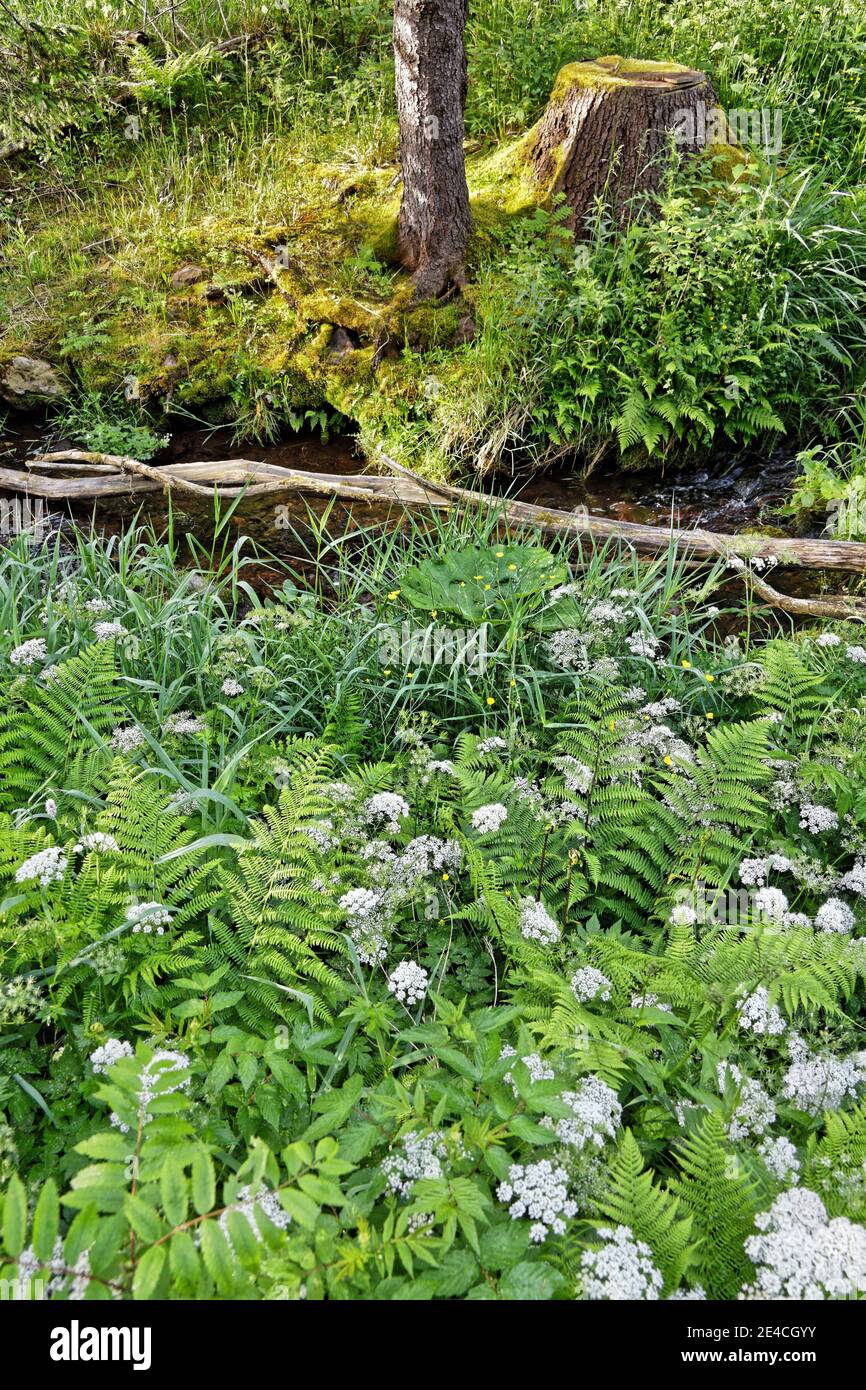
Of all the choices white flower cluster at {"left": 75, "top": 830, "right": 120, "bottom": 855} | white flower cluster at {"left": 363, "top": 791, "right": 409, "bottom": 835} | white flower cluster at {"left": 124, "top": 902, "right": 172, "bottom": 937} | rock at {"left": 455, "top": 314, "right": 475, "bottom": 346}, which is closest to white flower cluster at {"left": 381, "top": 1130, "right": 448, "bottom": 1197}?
white flower cluster at {"left": 124, "top": 902, "right": 172, "bottom": 937}

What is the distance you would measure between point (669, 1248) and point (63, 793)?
2030 mm

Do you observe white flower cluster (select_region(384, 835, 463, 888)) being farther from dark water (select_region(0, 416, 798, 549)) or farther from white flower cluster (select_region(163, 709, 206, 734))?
dark water (select_region(0, 416, 798, 549))

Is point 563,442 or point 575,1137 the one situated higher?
point 563,442

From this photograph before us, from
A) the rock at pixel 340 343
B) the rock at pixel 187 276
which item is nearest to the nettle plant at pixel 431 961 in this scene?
the rock at pixel 340 343

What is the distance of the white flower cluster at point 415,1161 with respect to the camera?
1508 mm

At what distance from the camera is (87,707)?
9.41 feet

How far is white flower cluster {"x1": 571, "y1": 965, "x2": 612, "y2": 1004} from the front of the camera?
1.94m

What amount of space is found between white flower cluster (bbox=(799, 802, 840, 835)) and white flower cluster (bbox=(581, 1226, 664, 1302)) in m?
1.45

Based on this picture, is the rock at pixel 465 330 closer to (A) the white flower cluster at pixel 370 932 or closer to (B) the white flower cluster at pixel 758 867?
(B) the white flower cluster at pixel 758 867

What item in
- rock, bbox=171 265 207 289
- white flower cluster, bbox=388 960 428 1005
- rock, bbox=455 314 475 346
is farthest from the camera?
rock, bbox=171 265 207 289

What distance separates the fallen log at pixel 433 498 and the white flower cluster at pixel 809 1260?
2.86 m

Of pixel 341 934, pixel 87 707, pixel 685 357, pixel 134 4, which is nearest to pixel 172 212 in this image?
pixel 134 4

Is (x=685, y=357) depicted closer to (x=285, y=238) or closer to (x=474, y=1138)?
(x=285, y=238)

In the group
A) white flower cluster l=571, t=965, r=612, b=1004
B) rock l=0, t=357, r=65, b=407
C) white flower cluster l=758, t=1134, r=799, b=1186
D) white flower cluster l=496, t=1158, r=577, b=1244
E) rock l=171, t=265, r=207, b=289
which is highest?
rock l=171, t=265, r=207, b=289
